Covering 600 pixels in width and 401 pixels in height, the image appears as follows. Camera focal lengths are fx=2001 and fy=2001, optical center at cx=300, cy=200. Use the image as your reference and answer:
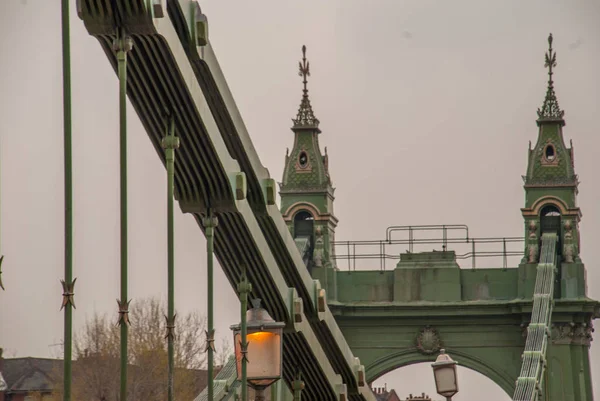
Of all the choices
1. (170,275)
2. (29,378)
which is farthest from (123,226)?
(29,378)

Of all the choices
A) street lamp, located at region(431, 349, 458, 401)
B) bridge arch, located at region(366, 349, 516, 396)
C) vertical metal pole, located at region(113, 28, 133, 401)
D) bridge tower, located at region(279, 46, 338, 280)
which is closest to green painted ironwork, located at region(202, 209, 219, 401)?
vertical metal pole, located at region(113, 28, 133, 401)

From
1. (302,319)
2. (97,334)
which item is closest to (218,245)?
(302,319)

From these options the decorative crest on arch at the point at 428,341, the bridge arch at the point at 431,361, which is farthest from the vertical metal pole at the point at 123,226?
the decorative crest on arch at the point at 428,341

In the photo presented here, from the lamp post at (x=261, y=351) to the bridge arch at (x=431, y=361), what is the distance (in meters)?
27.7

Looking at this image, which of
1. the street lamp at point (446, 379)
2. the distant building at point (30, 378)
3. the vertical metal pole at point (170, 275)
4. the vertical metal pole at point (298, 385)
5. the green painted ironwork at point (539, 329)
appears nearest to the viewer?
the vertical metal pole at point (170, 275)

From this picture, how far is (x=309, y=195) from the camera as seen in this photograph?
46.8 metres

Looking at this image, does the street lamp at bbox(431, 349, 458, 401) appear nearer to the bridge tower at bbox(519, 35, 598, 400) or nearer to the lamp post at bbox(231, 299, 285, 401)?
the lamp post at bbox(231, 299, 285, 401)

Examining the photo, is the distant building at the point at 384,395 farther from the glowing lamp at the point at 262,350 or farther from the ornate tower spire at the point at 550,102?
the glowing lamp at the point at 262,350

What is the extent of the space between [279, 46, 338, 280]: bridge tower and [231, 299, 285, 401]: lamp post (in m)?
27.4

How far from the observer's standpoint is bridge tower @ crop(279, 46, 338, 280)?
46.6 metres

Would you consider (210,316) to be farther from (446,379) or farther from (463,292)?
(463,292)

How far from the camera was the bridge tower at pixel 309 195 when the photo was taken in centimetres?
4659

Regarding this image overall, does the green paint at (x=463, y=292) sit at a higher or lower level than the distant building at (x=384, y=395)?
lower

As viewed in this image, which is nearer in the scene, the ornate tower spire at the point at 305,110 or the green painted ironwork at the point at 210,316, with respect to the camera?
the green painted ironwork at the point at 210,316
